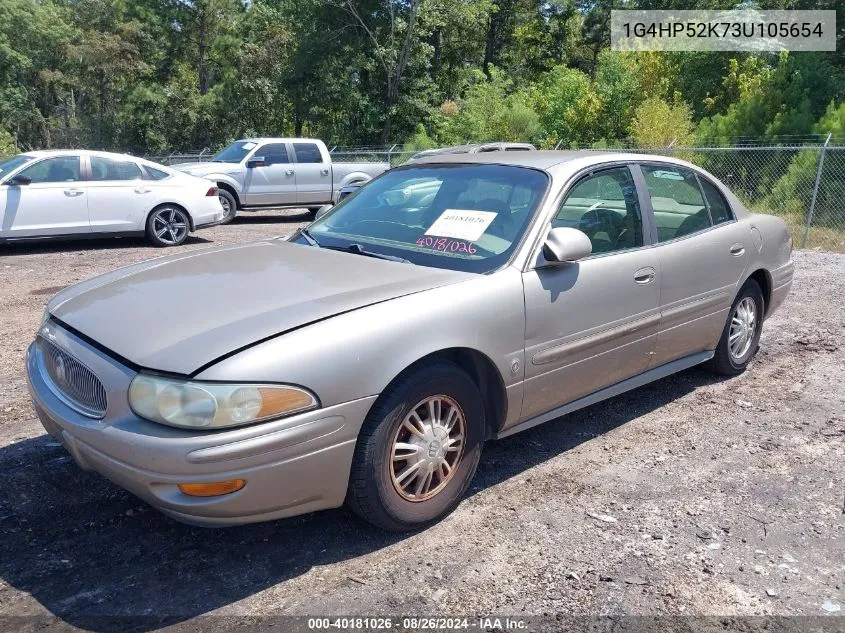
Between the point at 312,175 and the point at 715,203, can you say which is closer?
the point at 715,203

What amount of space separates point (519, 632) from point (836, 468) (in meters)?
2.40

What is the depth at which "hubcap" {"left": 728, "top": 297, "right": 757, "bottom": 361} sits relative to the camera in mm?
5449

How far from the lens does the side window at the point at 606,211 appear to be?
4.19 meters

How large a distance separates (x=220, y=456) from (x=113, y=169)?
9.83 metres

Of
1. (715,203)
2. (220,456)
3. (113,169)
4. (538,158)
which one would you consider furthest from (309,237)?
(113,169)

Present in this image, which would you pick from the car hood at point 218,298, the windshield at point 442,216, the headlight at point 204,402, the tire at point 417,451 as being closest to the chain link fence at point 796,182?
the windshield at point 442,216

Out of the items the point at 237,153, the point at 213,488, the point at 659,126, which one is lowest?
the point at 213,488

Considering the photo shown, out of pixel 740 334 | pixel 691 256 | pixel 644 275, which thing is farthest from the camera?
pixel 740 334

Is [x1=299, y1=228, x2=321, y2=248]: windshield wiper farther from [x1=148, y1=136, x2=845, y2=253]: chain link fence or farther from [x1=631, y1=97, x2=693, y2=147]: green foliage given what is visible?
[x1=631, y1=97, x2=693, y2=147]: green foliage

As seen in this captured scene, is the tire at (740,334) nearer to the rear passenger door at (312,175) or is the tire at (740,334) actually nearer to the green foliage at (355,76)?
the rear passenger door at (312,175)

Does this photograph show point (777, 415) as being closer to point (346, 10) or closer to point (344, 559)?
point (344, 559)

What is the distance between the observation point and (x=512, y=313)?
3609 mm

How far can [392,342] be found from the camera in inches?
124

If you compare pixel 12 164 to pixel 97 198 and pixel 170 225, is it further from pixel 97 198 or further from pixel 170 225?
pixel 170 225
